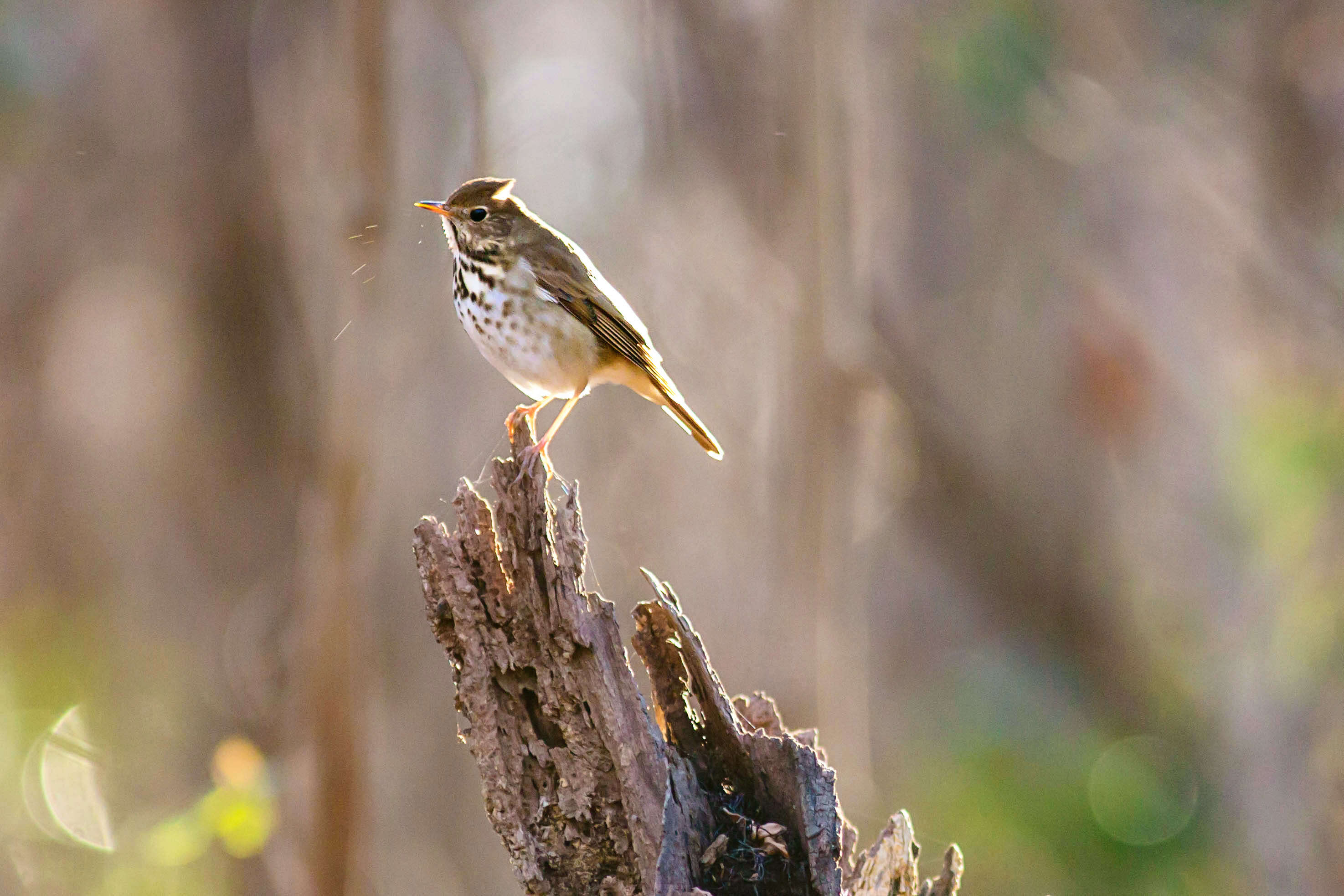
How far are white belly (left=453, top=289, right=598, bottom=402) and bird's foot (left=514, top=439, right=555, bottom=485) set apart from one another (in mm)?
1080

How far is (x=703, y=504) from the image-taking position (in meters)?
11.7

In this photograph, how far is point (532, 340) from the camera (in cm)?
466

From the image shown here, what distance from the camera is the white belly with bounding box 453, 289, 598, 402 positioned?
467cm

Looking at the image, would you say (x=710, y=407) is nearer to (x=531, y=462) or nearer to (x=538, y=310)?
(x=538, y=310)

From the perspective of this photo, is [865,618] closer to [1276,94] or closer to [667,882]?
[1276,94]

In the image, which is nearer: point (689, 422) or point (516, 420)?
point (516, 420)

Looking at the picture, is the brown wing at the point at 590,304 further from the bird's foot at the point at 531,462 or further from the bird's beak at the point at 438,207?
the bird's foot at the point at 531,462

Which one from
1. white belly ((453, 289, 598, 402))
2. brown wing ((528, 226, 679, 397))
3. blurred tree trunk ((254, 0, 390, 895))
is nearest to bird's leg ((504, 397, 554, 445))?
white belly ((453, 289, 598, 402))

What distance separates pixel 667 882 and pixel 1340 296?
311 inches

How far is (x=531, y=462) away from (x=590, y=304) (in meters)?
1.59

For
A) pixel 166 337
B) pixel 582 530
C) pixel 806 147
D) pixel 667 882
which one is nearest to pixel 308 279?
pixel 166 337

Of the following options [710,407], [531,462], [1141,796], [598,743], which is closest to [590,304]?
[531,462]

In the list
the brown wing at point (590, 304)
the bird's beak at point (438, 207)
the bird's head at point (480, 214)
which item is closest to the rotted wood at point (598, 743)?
the brown wing at point (590, 304)

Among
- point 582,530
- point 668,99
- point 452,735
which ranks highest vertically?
point 668,99
